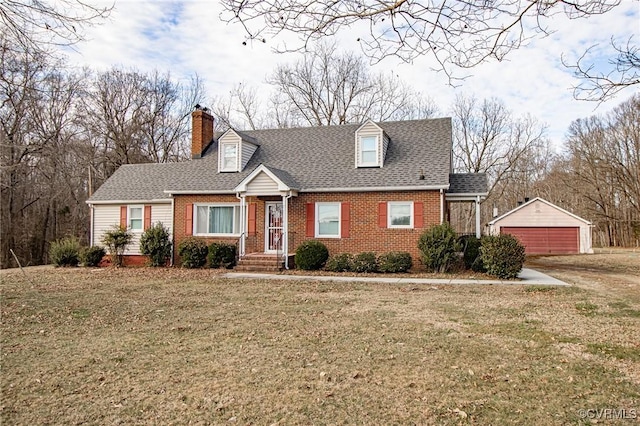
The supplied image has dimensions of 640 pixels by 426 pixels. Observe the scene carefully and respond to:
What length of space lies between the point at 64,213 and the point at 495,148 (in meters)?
31.7

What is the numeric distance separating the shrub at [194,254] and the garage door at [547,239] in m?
20.3

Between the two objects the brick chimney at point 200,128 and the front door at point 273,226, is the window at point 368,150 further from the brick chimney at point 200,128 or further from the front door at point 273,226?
the brick chimney at point 200,128

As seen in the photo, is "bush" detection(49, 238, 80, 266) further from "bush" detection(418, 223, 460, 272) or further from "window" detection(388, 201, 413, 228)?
"bush" detection(418, 223, 460, 272)

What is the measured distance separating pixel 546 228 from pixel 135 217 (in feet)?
81.7

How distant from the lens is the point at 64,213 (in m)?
30.5

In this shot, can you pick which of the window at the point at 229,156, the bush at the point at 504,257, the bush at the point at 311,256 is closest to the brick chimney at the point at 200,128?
the window at the point at 229,156

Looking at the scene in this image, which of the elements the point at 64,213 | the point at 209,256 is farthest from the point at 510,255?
the point at 64,213

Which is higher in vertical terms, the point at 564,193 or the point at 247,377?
the point at 564,193

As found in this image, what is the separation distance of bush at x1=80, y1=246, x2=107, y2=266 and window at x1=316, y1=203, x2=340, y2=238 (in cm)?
943

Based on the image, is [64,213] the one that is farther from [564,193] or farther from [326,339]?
[564,193]

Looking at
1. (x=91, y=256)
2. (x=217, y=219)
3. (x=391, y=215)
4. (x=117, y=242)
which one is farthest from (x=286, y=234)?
(x=91, y=256)

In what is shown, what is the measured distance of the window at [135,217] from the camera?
2094cm

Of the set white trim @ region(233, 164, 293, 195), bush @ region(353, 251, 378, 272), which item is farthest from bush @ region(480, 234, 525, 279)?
white trim @ region(233, 164, 293, 195)

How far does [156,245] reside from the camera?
60.3 ft
